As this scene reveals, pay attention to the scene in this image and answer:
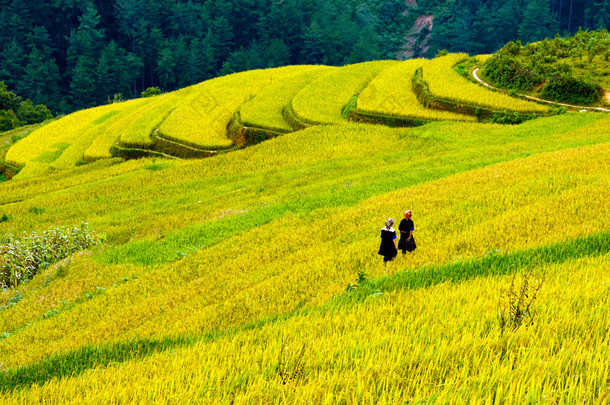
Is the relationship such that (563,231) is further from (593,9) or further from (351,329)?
(593,9)

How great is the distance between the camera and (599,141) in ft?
61.1

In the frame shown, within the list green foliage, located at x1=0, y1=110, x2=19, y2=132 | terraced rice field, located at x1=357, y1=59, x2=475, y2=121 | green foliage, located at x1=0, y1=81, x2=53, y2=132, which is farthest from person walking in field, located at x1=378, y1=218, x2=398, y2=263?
green foliage, located at x1=0, y1=81, x2=53, y2=132

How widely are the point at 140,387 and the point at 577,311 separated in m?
4.24

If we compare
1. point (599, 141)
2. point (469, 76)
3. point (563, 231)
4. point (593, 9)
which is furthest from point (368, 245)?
point (593, 9)

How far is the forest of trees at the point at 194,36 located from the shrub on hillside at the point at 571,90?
7921 cm

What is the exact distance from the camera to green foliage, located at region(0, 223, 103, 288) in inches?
561

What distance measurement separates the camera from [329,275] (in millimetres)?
9453

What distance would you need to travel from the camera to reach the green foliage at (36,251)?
1426 cm

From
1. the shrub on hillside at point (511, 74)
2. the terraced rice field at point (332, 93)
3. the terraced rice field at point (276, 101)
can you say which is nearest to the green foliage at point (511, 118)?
the shrub on hillside at point (511, 74)

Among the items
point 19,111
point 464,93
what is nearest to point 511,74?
point 464,93

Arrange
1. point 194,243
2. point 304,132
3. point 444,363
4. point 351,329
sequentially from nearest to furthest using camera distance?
point 444,363
point 351,329
point 194,243
point 304,132

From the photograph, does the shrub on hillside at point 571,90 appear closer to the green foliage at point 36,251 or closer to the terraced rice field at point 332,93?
the terraced rice field at point 332,93

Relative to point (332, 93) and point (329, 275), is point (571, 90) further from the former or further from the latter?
point (329, 275)

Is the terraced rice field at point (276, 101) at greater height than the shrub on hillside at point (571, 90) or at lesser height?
lesser
